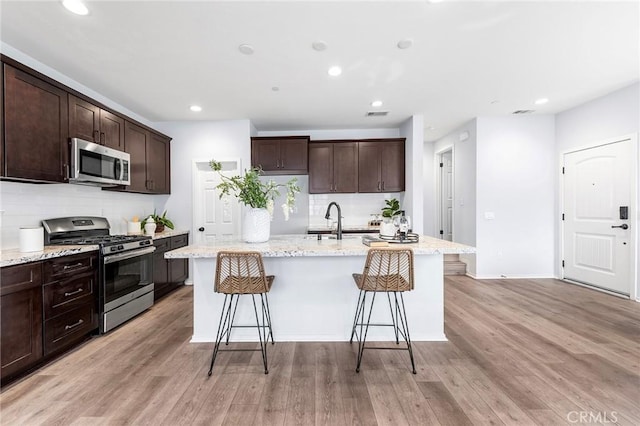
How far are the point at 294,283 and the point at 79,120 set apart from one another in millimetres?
2902

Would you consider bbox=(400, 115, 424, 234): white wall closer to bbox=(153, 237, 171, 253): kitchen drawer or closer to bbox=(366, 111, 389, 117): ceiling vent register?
bbox=(366, 111, 389, 117): ceiling vent register

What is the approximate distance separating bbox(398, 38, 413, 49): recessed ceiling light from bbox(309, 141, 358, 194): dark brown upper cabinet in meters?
2.49

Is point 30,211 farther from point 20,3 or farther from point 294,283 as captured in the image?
point 294,283

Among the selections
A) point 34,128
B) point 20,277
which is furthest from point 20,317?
point 34,128

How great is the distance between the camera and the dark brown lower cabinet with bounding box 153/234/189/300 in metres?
3.82

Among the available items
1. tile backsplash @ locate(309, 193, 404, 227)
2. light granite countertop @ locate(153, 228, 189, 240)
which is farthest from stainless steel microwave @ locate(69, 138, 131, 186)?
tile backsplash @ locate(309, 193, 404, 227)

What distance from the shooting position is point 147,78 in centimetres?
325

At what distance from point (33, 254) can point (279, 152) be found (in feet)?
11.3

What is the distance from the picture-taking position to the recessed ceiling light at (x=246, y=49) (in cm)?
262

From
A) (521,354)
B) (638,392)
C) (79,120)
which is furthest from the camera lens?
(79,120)

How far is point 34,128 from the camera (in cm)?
252

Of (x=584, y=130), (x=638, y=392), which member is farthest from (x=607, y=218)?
(x=638, y=392)

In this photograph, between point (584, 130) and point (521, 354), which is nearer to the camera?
point (521, 354)

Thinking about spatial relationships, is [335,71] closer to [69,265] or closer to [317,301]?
[317,301]
